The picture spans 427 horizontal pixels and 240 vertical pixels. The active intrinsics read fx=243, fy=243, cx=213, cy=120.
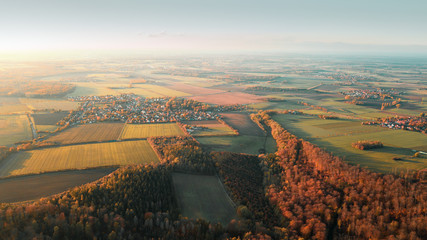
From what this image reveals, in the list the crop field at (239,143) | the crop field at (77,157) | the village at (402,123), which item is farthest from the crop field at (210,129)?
the village at (402,123)

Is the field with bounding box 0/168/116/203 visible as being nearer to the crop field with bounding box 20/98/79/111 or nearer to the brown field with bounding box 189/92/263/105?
the crop field with bounding box 20/98/79/111

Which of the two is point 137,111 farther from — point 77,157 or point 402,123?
point 402,123

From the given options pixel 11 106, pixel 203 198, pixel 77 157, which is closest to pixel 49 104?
pixel 11 106

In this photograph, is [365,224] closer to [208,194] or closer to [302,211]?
[302,211]

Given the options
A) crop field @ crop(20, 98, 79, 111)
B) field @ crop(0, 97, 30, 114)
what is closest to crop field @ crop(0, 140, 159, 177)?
field @ crop(0, 97, 30, 114)

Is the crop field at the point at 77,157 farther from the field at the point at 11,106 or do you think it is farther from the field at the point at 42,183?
the field at the point at 11,106

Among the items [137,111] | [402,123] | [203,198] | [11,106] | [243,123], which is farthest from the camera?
[11,106]
